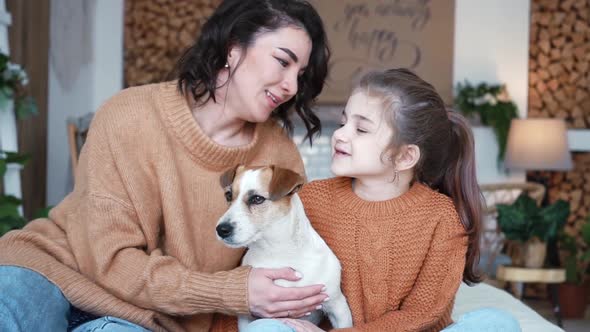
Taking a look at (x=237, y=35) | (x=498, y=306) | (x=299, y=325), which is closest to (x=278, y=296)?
(x=299, y=325)

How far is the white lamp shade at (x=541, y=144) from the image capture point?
16.7ft

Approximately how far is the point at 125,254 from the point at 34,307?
223 millimetres

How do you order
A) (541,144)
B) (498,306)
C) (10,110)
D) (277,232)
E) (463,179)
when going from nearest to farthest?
(277,232) < (463,179) < (498,306) < (10,110) < (541,144)

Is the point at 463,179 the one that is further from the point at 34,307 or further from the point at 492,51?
the point at 492,51

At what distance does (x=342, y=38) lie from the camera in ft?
18.3

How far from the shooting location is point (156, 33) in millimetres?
5438

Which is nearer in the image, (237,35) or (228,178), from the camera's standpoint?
(228,178)

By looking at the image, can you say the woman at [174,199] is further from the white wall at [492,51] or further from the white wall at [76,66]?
the white wall at [492,51]

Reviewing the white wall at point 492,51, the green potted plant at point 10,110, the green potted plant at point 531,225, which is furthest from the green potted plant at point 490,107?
the green potted plant at point 10,110

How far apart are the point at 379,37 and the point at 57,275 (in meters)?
4.12

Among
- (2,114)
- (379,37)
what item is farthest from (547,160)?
(2,114)

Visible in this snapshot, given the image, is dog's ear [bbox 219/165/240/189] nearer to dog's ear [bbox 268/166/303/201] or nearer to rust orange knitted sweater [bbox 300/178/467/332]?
dog's ear [bbox 268/166/303/201]

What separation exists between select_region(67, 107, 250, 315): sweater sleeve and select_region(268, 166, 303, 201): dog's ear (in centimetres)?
20

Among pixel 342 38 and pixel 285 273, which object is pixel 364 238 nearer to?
pixel 285 273
